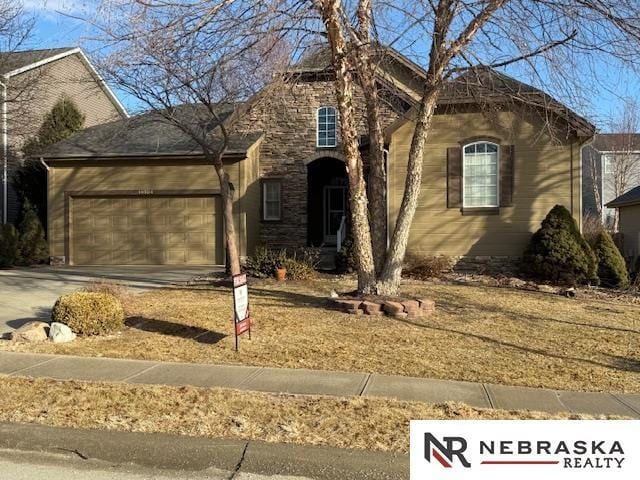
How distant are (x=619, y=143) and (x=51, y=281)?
33.5 m

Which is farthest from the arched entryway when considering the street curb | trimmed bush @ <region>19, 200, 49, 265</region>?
the street curb

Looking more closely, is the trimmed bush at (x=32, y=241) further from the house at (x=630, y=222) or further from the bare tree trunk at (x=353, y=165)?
the house at (x=630, y=222)

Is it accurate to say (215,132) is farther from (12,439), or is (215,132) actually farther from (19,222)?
(12,439)

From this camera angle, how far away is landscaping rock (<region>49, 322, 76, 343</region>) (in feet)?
27.3

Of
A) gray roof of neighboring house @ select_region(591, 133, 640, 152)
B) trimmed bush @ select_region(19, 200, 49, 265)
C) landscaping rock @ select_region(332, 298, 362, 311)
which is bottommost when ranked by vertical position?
landscaping rock @ select_region(332, 298, 362, 311)

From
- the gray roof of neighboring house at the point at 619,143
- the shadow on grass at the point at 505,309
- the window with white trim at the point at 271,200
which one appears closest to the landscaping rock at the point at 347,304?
the shadow on grass at the point at 505,309

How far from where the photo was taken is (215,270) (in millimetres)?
17375

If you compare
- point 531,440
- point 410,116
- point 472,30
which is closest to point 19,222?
point 410,116

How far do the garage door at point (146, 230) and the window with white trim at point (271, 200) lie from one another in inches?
77.9

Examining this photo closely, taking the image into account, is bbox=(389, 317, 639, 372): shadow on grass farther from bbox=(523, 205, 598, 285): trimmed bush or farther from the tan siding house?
the tan siding house

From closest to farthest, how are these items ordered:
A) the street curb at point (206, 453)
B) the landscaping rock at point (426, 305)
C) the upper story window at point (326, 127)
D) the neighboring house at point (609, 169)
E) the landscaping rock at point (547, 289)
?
the street curb at point (206, 453) < the landscaping rock at point (426, 305) < the landscaping rock at point (547, 289) < the upper story window at point (326, 127) < the neighboring house at point (609, 169)

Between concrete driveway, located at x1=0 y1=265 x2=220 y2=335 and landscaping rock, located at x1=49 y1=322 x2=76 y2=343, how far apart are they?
3.83 feet

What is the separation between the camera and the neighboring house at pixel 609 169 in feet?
117

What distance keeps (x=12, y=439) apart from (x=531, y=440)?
13.6 ft
